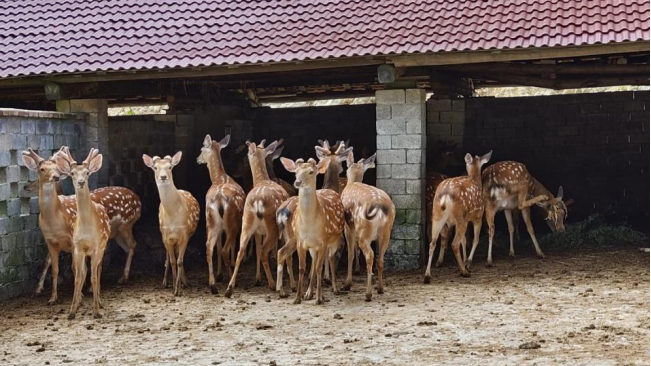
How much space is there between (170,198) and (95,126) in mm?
2705

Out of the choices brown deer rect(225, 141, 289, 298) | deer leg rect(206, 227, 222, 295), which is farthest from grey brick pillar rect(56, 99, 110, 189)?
brown deer rect(225, 141, 289, 298)

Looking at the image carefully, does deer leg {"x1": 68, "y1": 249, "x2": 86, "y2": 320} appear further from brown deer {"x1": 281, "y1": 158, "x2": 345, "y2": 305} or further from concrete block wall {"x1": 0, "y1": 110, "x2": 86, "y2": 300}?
brown deer {"x1": 281, "y1": 158, "x2": 345, "y2": 305}

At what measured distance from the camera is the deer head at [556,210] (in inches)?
508

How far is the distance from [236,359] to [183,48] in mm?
5639

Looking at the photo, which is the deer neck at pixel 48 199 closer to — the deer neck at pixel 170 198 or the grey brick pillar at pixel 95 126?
the deer neck at pixel 170 198

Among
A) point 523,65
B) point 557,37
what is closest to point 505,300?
point 557,37

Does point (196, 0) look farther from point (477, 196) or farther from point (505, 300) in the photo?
point (505, 300)

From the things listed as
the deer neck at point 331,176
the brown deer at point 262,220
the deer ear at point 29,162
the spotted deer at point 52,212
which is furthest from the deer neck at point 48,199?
the deer neck at point 331,176

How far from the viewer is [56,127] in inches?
460

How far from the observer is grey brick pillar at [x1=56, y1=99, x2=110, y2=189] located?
12.4 meters

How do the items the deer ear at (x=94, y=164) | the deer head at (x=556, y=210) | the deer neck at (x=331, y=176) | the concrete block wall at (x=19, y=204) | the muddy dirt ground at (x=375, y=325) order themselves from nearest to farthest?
1. the muddy dirt ground at (x=375, y=325)
2. the deer ear at (x=94, y=164)
3. the concrete block wall at (x=19, y=204)
4. the deer neck at (x=331, y=176)
5. the deer head at (x=556, y=210)

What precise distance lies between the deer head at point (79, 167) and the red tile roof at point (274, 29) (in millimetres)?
2161

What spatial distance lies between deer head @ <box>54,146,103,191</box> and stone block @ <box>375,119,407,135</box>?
3.40 metres

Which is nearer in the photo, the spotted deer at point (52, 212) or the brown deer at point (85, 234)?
the brown deer at point (85, 234)
